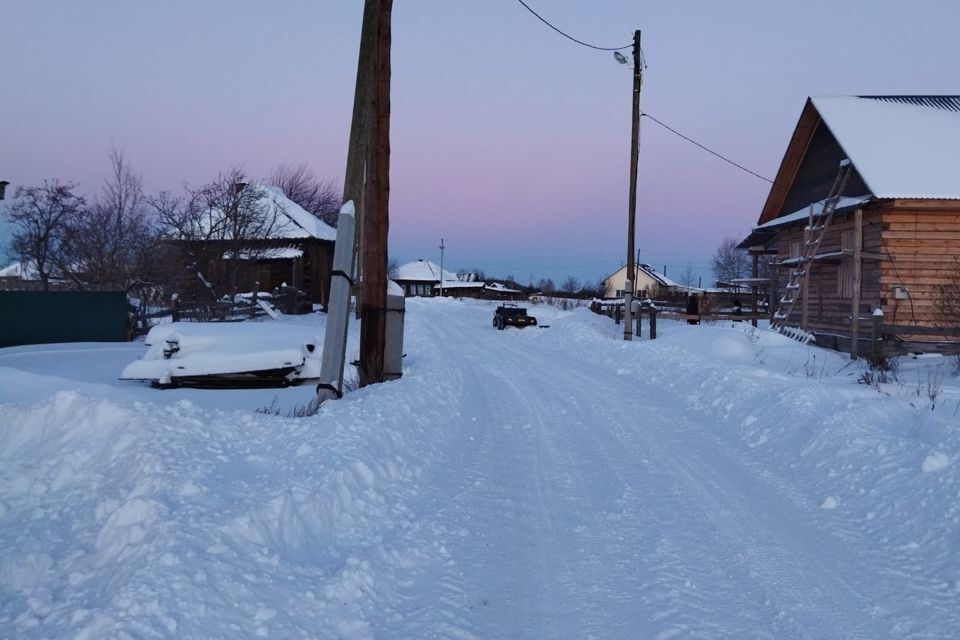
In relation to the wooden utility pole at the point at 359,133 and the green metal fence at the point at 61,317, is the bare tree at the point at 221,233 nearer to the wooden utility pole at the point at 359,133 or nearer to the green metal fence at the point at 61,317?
the green metal fence at the point at 61,317

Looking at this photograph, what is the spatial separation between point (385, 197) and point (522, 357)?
31.2 ft

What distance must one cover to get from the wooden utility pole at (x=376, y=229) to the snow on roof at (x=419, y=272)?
326ft

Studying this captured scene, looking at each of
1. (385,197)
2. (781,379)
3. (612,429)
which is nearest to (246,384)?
(385,197)

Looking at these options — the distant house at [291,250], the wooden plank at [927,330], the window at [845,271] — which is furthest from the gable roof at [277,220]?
the wooden plank at [927,330]

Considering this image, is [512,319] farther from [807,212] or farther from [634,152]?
[807,212]

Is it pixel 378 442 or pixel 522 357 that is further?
pixel 522 357

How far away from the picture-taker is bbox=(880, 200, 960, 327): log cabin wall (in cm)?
1891

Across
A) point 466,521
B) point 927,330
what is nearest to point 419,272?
point 927,330

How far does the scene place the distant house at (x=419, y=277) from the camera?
11206cm

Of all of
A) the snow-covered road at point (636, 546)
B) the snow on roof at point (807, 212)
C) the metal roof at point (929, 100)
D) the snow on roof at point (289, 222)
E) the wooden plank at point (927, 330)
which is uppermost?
the metal roof at point (929, 100)

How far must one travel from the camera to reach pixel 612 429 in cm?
955

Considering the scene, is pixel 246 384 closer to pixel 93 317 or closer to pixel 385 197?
pixel 385 197

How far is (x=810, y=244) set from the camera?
69.9 ft

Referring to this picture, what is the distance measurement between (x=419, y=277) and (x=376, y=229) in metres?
101
